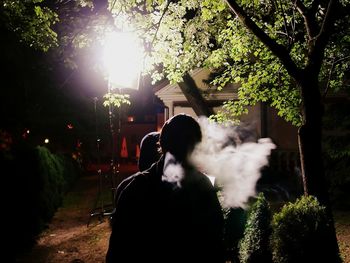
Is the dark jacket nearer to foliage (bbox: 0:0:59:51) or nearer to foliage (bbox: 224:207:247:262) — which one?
foliage (bbox: 224:207:247:262)

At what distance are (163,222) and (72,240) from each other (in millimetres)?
8367

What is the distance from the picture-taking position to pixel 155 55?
33.9ft

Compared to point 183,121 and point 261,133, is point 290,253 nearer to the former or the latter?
point 183,121

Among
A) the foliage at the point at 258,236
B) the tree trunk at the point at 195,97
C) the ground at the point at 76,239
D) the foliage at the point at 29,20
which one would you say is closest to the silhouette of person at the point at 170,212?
the foliage at the point at 258,236

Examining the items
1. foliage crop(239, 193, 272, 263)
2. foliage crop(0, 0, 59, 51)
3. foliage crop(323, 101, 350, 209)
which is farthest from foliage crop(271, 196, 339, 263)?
foliage crop(0, 0, 59, 51)

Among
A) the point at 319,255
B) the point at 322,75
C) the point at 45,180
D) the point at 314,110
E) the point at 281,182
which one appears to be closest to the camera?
the point at 319,255

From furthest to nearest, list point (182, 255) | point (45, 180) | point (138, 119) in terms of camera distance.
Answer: point (138, 119), point (45, 180), point (182, 255)

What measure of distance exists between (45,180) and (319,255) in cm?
904

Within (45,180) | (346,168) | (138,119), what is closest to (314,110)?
(346,168)

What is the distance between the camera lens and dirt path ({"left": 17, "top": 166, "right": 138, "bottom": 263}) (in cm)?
862

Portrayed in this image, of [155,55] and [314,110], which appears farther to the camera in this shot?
[155,55]

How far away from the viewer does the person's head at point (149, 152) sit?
3.13 metres

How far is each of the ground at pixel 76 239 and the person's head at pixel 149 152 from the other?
600 cm

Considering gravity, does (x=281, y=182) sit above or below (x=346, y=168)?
below
